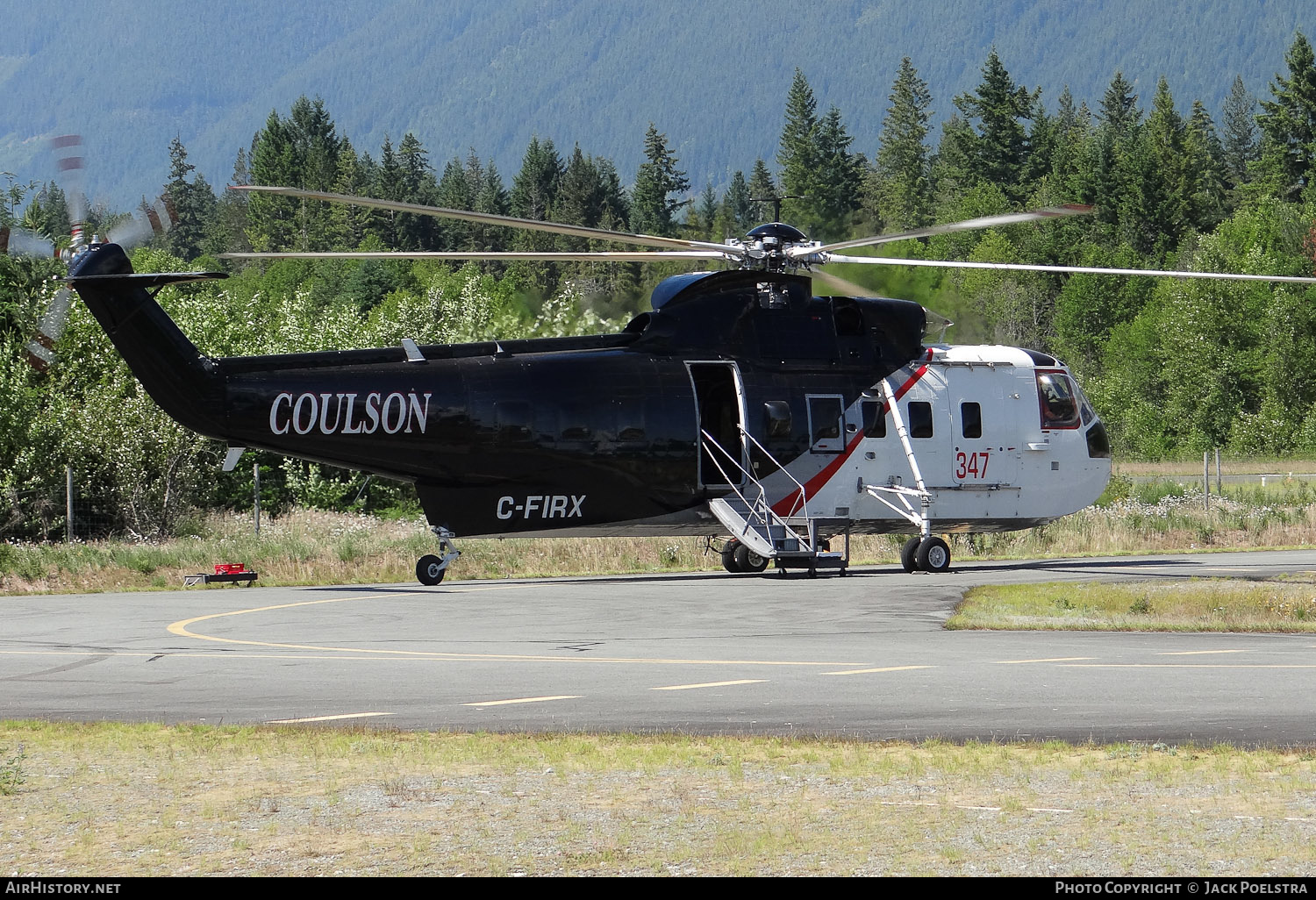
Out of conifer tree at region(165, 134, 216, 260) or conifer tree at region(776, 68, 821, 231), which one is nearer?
conifer tree at region(776, 68, 821, 231)

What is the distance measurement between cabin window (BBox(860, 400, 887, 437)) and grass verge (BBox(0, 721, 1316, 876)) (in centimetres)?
1722

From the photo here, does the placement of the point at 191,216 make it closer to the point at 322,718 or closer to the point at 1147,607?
the point at 1147,607

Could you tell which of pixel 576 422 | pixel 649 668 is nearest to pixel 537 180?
pixel 576 422

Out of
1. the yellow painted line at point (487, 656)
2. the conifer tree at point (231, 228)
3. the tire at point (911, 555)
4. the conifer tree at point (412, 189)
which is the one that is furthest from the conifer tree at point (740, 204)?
the yellow painted line at point (487, 656)

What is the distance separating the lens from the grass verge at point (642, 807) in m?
7.58

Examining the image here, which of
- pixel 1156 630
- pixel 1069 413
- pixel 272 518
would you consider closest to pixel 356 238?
pixel 272 518

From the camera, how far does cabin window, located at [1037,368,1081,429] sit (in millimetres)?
29688

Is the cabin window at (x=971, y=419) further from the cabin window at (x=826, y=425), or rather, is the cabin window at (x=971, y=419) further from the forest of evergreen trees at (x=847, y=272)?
the forest of evergreen trees at (x=847, y=272)

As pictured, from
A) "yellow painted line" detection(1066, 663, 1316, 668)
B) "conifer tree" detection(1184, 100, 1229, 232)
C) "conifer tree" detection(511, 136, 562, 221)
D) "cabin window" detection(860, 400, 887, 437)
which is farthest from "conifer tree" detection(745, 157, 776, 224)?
"yellow painted line" detection(1066, 663, 1316, 668)

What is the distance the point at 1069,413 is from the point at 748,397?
7344 millimetres

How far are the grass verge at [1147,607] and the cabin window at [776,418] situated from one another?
4874mm

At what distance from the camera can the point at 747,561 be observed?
29.5m

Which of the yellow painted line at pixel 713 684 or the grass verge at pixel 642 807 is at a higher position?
the grass verge at pixel 642 807

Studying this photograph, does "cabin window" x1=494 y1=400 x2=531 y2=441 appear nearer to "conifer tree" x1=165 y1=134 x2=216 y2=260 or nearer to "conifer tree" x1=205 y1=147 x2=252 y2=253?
"conifer tree" x1=205 y1=147 x2=252 y2=253
